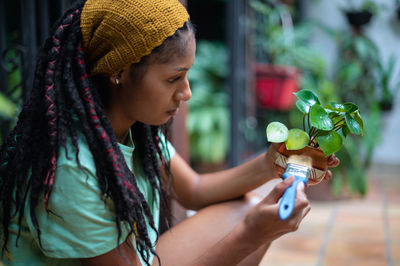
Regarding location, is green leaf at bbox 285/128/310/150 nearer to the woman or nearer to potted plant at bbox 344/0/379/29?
the woman

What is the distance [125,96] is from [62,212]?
358 mm

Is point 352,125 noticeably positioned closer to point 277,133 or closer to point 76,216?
point 277,133

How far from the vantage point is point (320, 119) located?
1347 millimetres

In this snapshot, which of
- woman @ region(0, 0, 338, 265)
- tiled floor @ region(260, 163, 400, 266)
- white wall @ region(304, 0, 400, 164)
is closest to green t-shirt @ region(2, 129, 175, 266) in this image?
woman @ region(0, 0, 338, 265)

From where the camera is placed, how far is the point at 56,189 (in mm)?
1177

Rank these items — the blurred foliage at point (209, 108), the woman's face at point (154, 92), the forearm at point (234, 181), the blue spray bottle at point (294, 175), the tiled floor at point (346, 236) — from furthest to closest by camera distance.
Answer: the blurred foliage at point (209, 108) → the tiled floor at point (346, 236) → the forearm at point (234, 181) → the woman's face at point (154, 92) → the blue spray bottle at point (294, 175)

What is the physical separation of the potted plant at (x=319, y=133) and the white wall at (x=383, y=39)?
4.07 metres

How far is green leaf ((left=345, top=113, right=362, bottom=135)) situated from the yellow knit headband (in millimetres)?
538

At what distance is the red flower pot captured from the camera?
12.8ft

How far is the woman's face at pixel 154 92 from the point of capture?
1276 mm

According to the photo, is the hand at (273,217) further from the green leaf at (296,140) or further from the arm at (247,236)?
the green leaf at (296,140)

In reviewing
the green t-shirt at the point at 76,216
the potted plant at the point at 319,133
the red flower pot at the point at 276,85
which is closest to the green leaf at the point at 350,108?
the potted plant at the point at 319,133

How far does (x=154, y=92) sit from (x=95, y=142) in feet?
0.68

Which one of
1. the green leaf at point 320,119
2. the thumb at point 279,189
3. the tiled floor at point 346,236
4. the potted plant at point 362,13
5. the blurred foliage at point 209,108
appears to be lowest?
the tiled floor at point 346,236
